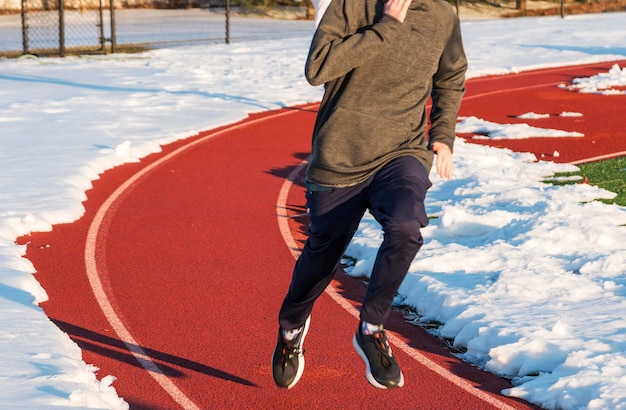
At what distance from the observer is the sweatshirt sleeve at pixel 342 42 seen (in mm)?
4883

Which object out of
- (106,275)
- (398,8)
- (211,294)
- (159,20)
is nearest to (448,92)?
(398,8)

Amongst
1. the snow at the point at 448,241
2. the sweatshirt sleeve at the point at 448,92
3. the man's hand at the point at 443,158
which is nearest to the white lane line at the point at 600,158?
the snow at the point at 448,241

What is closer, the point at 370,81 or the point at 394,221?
the point at 394,221

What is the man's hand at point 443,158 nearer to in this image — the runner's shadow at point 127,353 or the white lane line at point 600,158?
the runner's shadow at point 127,353

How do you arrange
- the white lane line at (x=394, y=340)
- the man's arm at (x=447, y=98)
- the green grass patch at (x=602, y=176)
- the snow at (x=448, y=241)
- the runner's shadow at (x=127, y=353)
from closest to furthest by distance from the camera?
the man's arm at (x=447, y=98)
the white lane line at (x=394, y=340)
the snow at (x=448, y=241)
the runner's shadow at (x=127, y=353)
the green grass patch at (x=602, y=176)

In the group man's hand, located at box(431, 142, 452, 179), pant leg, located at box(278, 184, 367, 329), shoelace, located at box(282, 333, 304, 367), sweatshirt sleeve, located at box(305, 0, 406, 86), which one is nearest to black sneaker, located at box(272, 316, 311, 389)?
shoelace, located at box(282, 333, 304, 367)

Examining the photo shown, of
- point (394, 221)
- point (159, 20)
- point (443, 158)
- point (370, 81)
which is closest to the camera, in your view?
point (394, 221)

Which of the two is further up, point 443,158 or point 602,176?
point 443,158

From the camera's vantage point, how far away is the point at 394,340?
7.42m

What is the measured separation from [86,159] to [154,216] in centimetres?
331

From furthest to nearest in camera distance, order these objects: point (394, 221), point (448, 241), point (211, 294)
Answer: point (448, 241)
point (211, 294)
point (394, 221)

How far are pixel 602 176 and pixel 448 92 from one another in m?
8.66

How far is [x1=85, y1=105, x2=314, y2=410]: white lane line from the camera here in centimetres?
643

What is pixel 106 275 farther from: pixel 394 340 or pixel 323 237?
pixel 323 237
